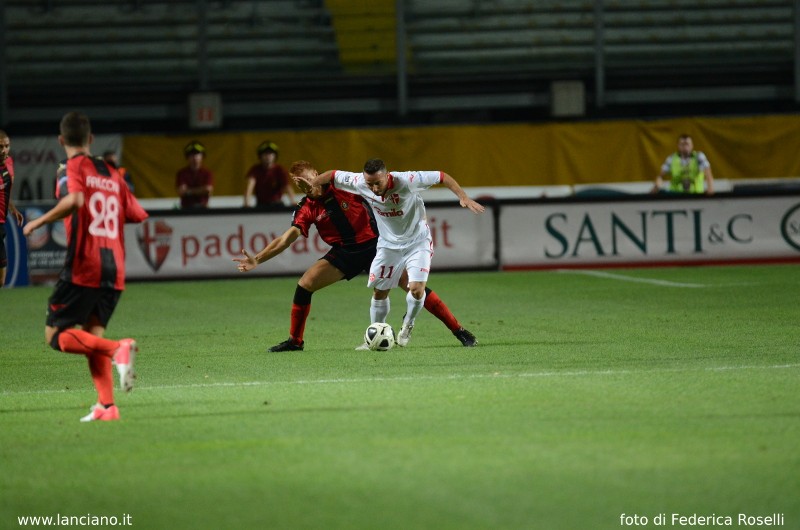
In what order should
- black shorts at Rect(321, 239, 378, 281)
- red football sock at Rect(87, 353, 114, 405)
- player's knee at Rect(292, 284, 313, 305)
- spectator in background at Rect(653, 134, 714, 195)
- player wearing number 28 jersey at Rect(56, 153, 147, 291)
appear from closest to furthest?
player wearing number 28 jersey at Rect(56, 153, 147, 291)
red football sock at Rect(87, 353, 114, 405)
player's knee at Rect(292, 284, 313, 305)
black shorts at Rect(321, 239, 378, 281)
spectator in background at Rect(653, 134, 714, 195)

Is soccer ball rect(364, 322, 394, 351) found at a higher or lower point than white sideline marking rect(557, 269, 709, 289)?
higher

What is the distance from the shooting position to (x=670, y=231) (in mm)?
19734

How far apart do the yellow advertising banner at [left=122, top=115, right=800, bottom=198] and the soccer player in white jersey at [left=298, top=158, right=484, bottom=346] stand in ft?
42.1

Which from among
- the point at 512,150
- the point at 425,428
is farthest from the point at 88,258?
the point at 512,150

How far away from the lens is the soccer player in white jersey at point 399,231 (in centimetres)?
1080

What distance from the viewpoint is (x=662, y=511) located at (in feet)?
16.3

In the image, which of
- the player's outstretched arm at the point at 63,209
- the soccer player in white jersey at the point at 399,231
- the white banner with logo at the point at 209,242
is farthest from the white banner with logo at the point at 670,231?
the player's outstretched arm at the point at 63,209

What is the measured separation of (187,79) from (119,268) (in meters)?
18.2

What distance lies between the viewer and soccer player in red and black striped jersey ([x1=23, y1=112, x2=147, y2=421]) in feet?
23.8

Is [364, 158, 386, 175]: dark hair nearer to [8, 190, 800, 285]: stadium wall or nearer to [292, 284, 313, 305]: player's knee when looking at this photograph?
[292, 284, 313, 305]: player's knee

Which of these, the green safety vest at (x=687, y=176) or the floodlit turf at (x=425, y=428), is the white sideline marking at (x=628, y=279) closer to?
the green safety vest at (x=687, y=176)

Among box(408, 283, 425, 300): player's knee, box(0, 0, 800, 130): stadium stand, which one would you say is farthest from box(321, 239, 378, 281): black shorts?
box(0, 0, 800, 130): stadium stand

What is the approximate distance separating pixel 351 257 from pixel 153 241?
8653mm

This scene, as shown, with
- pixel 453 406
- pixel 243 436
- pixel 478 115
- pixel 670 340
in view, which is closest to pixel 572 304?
pixel 670 340
